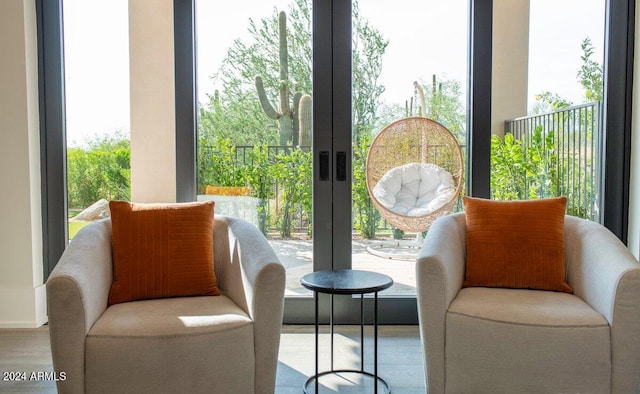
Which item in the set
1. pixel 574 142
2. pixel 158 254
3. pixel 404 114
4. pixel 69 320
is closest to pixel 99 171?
pixel 158 254

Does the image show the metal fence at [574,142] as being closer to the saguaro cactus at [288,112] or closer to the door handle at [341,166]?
the door handle at [341,166]

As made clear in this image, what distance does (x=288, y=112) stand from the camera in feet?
10.6

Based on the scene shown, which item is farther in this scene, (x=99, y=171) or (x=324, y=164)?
(x=99, y=171)

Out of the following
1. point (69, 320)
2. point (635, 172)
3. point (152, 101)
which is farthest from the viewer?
point (152, 101)

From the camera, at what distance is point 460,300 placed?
2.31 metres

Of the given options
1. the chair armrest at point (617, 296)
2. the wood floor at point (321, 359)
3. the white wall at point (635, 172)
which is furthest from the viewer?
the white wall at point (635, 172)

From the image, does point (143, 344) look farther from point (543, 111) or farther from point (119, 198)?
point (543, 111)

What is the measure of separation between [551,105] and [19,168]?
10.6ft

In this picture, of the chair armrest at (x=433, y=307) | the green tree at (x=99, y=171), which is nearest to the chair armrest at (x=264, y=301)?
the chair armrest at (x=433, y=307)

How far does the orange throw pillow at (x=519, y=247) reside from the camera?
8.25ft

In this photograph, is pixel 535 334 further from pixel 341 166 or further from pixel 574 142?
pixel 574 142

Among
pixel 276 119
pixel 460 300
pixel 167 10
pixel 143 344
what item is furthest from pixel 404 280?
pixel 167 10

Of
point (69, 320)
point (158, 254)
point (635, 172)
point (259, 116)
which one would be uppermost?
point (259, 116)

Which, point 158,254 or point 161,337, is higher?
point 158,254
